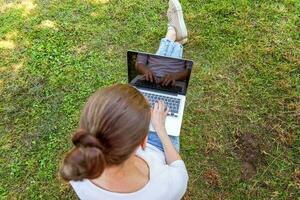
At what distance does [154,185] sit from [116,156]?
0.29 m

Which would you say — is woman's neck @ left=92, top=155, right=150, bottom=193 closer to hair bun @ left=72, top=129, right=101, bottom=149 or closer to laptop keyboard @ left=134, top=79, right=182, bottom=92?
hair bun @ left=72, top=129, right=101, bottom=149

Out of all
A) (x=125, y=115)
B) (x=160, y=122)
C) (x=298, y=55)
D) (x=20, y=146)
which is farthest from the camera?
(x=298, y=55)

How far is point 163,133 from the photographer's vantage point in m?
2.11

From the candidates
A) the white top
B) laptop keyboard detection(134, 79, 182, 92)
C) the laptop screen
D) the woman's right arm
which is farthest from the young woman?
laptop keyboard detection(134, 79, 182, 92)

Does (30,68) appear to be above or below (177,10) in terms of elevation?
below

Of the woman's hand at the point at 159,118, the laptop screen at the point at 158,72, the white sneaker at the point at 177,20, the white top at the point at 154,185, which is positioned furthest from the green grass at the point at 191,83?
the white top at the point at 154,185

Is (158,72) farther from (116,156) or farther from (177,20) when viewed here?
(116,156)

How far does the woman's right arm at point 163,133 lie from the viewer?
197cm

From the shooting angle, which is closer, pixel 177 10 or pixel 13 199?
pixel 13 199

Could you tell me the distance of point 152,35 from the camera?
11.4 ft

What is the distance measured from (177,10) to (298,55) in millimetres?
1115

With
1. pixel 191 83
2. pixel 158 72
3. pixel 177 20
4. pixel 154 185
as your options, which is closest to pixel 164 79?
pixel 158 72

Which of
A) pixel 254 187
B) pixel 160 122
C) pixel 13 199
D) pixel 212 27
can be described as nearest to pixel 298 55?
pixel 212 27

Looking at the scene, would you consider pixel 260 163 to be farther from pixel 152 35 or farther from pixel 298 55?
pixel 152 35
